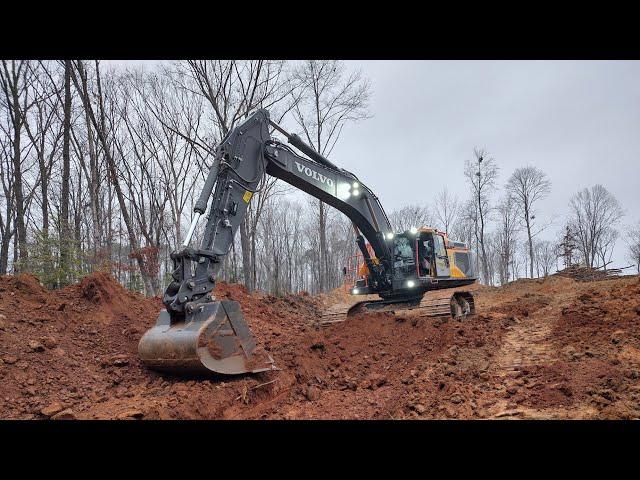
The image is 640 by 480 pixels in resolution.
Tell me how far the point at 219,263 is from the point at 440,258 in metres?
6.86

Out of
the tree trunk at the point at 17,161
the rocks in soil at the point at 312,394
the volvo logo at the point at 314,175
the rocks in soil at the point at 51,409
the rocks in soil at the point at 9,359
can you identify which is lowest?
the rocks in soil at the point at 312,394

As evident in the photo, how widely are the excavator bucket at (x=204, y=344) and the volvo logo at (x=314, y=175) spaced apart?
11.1 ft

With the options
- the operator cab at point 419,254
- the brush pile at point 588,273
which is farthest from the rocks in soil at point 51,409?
the brush pile at point 588,273

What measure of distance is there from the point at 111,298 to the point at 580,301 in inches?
432

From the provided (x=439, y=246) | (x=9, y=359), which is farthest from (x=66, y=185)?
(x=439, y=246)

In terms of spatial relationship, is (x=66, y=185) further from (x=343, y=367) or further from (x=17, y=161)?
(x=343, y=367)

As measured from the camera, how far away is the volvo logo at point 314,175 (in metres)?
8.69

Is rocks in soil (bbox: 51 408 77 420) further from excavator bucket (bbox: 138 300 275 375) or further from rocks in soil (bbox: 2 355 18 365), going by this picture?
rocks in soil (bbox: 2 355 18 365)

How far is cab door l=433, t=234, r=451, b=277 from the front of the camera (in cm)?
1152

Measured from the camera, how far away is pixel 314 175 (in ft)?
29.5

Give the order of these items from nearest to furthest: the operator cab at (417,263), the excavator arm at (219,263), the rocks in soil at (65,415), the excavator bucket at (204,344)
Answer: the rocks in soil at (65,415), the excavator bucket at (204,344), the excavator arm at (219,263), the operator cab at (417,263)

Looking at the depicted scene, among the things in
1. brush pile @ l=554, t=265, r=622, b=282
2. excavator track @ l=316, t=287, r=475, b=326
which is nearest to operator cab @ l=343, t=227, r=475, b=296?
excavator track @ l=316, t=287, r=475, b=326

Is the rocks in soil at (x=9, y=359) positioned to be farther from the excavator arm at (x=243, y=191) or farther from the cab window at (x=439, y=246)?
the cab window at (x=439, y=246)

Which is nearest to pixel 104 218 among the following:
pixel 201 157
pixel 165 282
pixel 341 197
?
pixel 165 282
